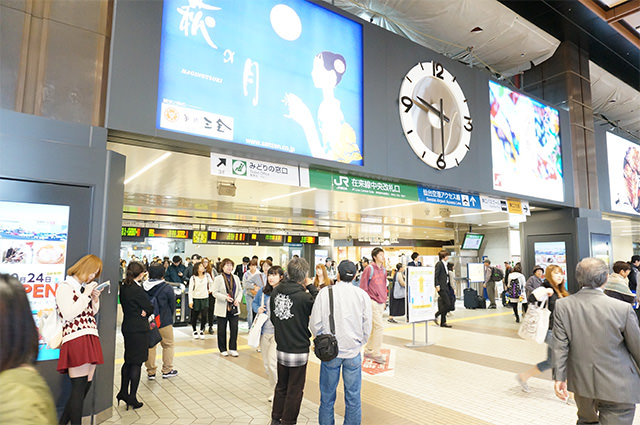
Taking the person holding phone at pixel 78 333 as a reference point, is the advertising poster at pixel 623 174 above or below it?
above

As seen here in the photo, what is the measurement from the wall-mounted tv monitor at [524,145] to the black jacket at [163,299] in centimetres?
649

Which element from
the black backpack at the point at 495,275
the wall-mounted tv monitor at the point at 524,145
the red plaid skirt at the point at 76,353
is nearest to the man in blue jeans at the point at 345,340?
the red plaid skirt at the point at 76,353

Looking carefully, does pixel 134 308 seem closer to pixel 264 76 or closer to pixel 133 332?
pixel 133 332

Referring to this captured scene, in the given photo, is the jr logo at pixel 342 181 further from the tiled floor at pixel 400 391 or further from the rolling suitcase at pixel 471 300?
the rolling suitcase at pixel 471 300

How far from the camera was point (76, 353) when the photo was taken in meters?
3.15

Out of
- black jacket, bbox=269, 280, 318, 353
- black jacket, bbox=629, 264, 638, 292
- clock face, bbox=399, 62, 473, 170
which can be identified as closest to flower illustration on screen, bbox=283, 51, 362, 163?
clock face, bbox=399, 62, 473, 170

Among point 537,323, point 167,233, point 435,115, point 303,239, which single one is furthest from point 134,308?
point 303,239

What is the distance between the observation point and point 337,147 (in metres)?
5.99

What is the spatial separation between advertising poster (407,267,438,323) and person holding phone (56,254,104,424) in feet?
16.8

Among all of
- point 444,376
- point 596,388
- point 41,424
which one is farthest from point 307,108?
point 41,424

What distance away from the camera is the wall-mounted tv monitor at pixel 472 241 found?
16.8m

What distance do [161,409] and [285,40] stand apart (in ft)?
15.5

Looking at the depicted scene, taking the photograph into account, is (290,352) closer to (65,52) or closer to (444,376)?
(444,376)

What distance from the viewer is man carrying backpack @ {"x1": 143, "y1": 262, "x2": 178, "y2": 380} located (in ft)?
15.8
